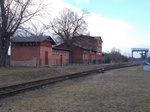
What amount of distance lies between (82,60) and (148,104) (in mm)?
56206

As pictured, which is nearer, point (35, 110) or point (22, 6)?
point (35, 110)

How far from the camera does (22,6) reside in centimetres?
3519

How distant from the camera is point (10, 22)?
1347 inches

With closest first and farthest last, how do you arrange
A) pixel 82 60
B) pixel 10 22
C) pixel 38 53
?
pixel 10 22, pixel 38 53, pixel 82 60

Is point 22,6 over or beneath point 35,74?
over

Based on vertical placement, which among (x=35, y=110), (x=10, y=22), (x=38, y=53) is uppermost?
(x=10, y=22)

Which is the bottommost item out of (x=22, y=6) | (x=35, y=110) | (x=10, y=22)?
(x=35, y=110)

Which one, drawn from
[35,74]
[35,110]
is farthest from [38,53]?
[35,110]

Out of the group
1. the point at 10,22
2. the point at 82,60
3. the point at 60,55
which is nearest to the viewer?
the point at 10,22

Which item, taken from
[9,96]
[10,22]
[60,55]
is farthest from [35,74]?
[60,55]

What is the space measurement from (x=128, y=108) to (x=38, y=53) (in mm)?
34702

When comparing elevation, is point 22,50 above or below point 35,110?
above

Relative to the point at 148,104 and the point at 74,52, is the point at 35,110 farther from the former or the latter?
the point at 74,52

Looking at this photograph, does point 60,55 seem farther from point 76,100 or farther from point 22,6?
point 76,100
